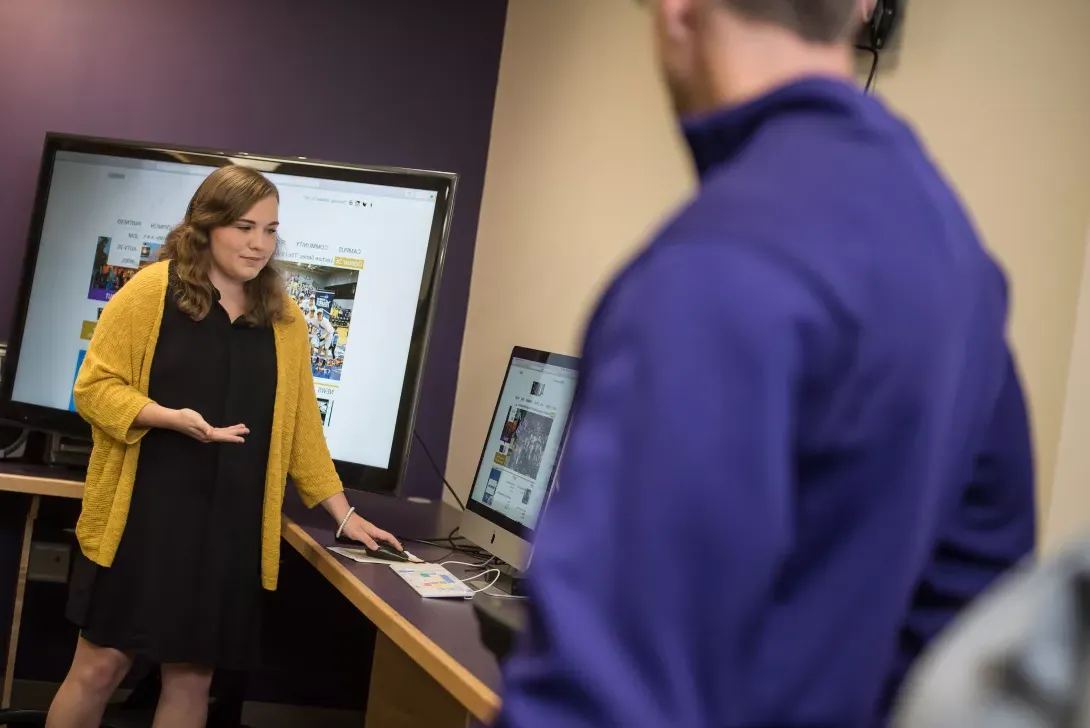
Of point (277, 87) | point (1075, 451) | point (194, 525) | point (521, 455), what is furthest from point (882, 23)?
point (277, 87)

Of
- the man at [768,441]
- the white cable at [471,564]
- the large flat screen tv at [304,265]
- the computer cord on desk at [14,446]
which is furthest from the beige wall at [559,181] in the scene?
the man at [768,441]

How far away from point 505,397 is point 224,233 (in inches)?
27.2

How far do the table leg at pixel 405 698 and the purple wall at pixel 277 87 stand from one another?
1.40m

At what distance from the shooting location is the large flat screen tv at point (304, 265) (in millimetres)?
2799

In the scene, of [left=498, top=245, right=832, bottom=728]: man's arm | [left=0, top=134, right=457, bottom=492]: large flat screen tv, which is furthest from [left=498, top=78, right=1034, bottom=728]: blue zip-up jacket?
[left=0, top=134, right=457, bottom=492]: large flat screen tv

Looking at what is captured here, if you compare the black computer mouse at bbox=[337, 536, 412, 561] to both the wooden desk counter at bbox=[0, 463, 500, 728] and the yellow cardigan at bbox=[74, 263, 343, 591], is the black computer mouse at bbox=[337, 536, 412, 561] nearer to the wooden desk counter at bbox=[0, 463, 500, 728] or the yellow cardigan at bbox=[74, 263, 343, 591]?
the wooden desk counter at bbox=[0, 463, 500, 728]

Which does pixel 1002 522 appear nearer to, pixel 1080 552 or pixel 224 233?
pixel 1080 552

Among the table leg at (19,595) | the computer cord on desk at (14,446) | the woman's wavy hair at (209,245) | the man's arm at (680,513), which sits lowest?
the table leg at (19,595)

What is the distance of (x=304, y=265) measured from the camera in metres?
2.89

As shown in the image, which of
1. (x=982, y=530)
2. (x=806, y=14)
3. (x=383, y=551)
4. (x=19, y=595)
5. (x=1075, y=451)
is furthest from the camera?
(x=19, y=595)

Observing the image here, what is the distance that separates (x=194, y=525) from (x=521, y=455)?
2.26ft

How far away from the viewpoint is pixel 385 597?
6.16 feet

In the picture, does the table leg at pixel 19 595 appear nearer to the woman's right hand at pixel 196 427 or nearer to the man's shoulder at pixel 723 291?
the woman's right hand at pixel 196 427

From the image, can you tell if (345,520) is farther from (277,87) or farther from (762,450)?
(762,450)
